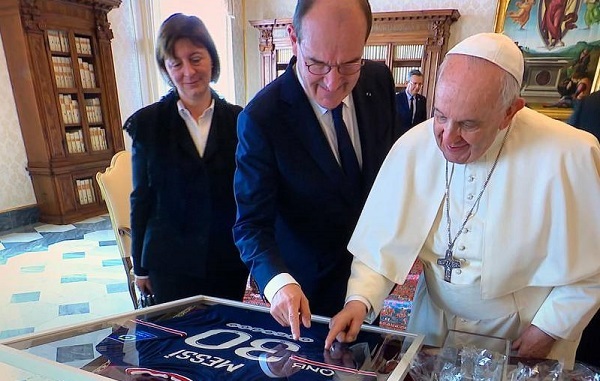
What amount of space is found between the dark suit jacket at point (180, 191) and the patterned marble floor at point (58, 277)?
164 cm

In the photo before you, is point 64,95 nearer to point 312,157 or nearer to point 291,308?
point 312,157

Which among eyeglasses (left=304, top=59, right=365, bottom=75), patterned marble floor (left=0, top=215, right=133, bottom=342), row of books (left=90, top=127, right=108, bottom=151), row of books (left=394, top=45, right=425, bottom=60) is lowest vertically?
patterned marble floor (left=0, top=215, right=133, bottom=342)

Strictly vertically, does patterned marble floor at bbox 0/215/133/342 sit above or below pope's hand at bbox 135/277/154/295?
below

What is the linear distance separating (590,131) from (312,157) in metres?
1.46

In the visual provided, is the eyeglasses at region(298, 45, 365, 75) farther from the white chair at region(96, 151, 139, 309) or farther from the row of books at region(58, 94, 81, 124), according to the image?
the row of books at region(58, 94, 81, 124)

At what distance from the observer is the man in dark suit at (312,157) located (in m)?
1.17

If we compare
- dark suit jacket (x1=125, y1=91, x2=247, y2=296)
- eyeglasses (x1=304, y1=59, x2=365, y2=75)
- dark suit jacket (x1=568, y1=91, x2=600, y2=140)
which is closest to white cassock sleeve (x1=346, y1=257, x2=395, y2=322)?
eyeglasses (x1=304, y1=59, x2=365, y2=75)

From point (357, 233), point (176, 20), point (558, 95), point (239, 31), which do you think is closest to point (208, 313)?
point (357, 233)

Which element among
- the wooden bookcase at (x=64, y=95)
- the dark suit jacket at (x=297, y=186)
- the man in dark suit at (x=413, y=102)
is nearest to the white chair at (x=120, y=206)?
the dark suit jacket at (x=297, y=186)

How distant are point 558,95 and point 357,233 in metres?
6.36

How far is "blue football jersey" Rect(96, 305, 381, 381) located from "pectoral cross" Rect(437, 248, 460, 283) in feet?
1.01

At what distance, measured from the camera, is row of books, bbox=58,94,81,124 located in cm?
533

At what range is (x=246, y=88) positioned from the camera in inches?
317

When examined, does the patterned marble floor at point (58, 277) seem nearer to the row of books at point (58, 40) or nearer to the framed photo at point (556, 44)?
the row of books at point (58, 40)
